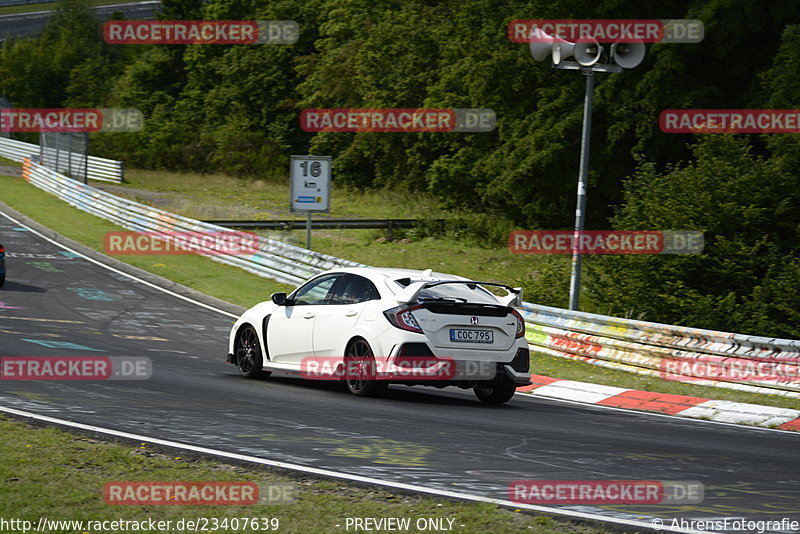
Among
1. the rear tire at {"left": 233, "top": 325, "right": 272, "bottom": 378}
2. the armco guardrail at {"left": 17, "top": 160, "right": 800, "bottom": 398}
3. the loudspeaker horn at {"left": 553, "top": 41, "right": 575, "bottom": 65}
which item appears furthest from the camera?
the loudspeaker horn at {"left": 553, "top": 41, "right": 575, "bottom": 65}

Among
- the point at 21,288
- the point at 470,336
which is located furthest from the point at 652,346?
the point at 21,288

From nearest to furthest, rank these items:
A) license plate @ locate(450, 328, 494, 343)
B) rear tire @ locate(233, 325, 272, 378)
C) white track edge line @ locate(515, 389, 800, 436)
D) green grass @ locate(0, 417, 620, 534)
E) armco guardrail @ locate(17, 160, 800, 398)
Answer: green grass @ locate(0, 417, 620, 534) → license plate @ locate(450, 328, 494, 343) → white track edge line @ locate(515, 389, 800, 436) → rear tire @ locate(233, 325, 272, 378) → armco guardrail @ locate(17, 160, 800, 398)

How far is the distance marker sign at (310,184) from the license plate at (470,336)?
46.6ft

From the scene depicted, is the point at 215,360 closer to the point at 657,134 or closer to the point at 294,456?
the point at 294,456

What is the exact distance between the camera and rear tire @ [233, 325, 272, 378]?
40.4 feet

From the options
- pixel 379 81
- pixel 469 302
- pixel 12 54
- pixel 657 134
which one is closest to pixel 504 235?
pixel 657 134

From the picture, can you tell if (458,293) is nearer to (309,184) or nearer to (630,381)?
(630,381)

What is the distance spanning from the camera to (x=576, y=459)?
753 cm

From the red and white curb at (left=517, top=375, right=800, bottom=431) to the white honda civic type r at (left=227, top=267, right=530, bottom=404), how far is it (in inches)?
78.4

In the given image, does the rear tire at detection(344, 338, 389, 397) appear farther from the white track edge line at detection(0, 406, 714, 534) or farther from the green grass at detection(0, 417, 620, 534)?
the green grass at detection(0, 417, 620, 534)

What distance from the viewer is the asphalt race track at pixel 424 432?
6.77 m

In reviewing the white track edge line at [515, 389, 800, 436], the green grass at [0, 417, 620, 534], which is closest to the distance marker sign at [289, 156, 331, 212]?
the white track edge line at [515, 389, 800, 436]

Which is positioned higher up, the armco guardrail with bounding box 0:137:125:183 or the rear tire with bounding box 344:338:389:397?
the armco guardrail with bounding box 0:137:125:183

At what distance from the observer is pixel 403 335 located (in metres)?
10.4
